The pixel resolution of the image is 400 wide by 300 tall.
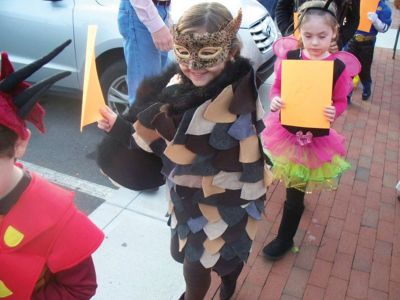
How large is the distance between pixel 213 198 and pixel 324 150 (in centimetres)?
109

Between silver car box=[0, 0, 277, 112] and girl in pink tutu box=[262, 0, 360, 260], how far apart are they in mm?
1895

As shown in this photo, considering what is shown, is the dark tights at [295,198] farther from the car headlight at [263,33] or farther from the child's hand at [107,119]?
the car headlight at [263,33]

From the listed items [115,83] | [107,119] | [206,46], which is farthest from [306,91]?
[115,83]

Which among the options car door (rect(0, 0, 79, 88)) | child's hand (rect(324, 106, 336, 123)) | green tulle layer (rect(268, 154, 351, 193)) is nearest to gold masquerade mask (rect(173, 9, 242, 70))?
child's hand (rect(324, 106, 336, 123))

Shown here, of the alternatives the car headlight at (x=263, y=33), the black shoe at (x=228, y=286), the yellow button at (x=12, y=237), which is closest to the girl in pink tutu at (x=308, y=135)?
the black shoe at (x=228, y=286)

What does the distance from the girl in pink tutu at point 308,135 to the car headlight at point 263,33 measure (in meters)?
2.11

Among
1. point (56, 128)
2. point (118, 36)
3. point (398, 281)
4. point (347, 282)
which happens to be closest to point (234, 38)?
point (347, 282)

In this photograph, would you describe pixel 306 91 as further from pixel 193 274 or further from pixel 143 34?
pixel 143 34

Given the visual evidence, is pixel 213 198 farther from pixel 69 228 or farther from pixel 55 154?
pixel 55 154

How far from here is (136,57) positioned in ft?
10.2

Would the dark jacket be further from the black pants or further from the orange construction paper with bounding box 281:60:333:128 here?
the black pants

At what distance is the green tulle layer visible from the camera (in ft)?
8.63

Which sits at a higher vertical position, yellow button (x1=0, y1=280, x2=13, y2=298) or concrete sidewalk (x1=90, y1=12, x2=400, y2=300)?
yellow button (x1=0, y1=280, x2=13, y2=298)

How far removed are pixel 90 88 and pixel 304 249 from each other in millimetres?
2172
